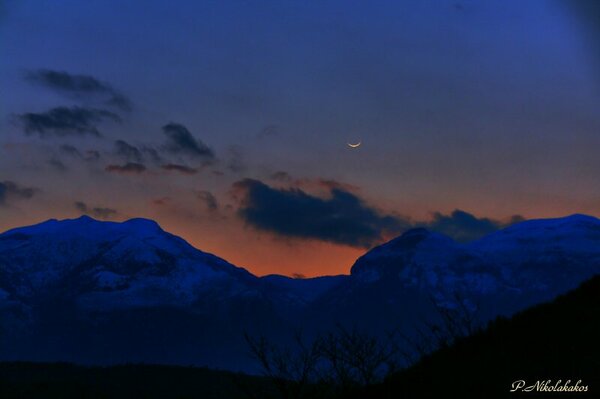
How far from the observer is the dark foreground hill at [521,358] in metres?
26.0

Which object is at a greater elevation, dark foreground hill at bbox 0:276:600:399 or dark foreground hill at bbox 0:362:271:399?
dark foreground hill at bbox 0:362:271:399

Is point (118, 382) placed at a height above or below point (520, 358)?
above

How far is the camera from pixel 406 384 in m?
32.1

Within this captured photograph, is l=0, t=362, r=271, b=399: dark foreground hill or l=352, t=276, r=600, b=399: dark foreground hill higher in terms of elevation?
l=0, t=362, r=271, b=399: dark foreground hill

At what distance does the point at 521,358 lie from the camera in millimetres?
28844

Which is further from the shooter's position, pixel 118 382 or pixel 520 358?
pixel 118 382

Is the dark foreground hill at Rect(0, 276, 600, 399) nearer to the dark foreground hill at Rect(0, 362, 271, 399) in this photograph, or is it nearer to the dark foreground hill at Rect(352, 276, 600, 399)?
the dark foreground hill at Rect(352, 276, 600, 399)

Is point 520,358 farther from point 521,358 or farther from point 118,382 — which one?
point 118,382

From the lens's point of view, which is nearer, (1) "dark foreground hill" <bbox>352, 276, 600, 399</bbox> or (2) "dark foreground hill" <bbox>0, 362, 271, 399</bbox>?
(1) "dark foreground hill" <bbox>352, 276, 600, 399</bbox>

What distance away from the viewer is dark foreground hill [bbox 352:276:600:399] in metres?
26.0

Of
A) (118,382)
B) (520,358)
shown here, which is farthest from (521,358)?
(118,382)

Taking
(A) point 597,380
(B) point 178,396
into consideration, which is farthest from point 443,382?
(B) point 178,396

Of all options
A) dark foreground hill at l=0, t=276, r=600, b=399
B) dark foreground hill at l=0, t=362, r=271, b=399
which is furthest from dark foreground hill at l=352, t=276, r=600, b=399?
dark foreground hill at l=0, t=362, r=271, b=399

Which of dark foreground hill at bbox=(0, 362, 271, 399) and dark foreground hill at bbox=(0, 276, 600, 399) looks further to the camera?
dark foreground hill at bbox=(0, 362, 271, 399)
